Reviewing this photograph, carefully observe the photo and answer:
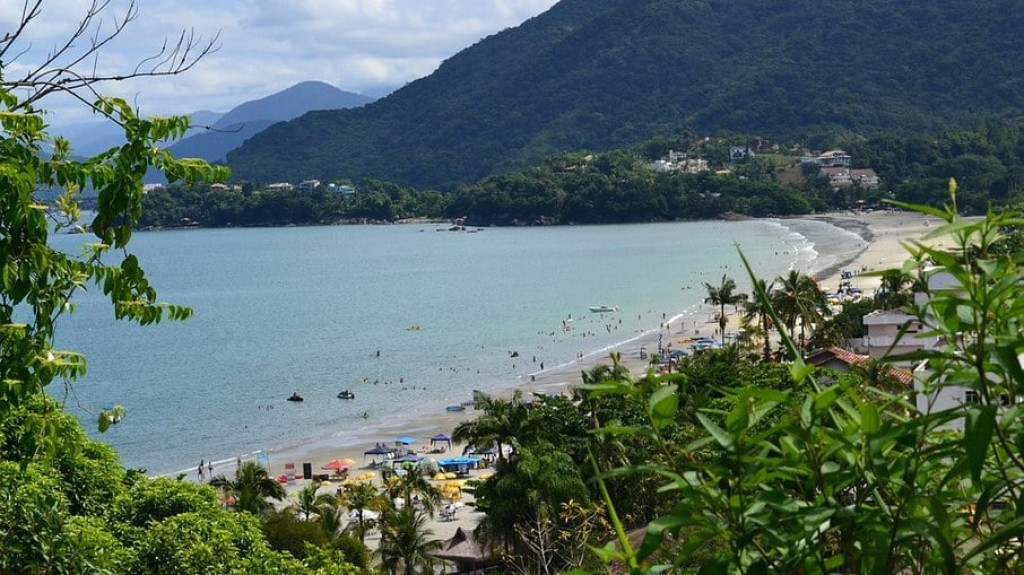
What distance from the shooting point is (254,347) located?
5656 cm

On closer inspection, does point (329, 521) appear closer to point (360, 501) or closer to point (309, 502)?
point (309, 502)

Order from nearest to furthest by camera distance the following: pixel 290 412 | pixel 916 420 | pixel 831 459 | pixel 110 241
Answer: pixel 916 420 → pixel 831 459 → pixel 110 241 → pixel 290 412

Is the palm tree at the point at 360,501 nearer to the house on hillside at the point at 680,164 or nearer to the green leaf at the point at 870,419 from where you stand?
the green leaf at the point at 870,419

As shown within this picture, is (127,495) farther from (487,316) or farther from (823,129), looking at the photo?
(823,129)

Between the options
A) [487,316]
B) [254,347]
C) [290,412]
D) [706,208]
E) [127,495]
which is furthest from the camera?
[706,208]

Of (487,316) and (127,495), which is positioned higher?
(127,495)

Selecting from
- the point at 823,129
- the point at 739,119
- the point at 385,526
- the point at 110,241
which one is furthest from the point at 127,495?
the point at 739,119

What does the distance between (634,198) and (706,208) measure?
8845mm

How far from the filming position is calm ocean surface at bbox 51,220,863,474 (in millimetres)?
39594

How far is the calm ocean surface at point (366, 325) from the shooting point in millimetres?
39594

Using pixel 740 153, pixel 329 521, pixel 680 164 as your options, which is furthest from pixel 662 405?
pixel 740 153

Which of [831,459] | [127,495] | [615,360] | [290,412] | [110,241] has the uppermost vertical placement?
[110,241]

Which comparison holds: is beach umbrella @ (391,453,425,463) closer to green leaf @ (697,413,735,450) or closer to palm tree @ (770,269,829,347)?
palm tree @ (770,269,829,347)

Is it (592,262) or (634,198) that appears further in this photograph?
(634,198)
